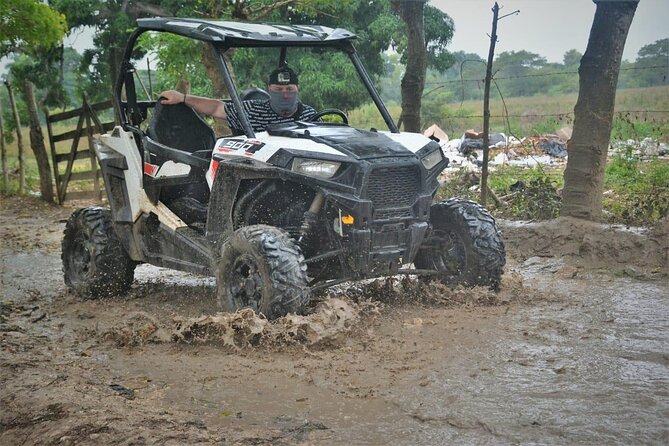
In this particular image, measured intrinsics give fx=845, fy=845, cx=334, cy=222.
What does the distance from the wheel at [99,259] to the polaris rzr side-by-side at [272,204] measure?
0.04ft

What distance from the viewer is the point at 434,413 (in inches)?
176

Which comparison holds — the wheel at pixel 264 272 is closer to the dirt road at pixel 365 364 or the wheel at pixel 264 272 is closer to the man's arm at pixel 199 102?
the dirt road at pixel 365 364

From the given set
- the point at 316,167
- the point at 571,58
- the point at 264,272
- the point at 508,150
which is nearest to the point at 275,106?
the point at 316,167

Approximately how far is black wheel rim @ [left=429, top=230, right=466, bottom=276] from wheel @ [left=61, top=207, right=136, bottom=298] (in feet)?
9.61

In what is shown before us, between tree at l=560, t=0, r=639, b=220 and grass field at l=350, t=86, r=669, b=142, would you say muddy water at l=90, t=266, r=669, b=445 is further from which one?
grass field at l=350, t=86, r=669, b=142

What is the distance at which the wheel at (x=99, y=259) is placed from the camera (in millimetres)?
7805

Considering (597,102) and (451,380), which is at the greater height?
(597,102)

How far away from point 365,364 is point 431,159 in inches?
71.4

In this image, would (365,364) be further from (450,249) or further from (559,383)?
(450,249)

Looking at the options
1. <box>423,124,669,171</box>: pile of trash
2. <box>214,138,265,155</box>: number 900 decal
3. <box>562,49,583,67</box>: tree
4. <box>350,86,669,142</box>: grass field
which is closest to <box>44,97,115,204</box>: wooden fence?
<box>350,86,669,142</box>: grass field

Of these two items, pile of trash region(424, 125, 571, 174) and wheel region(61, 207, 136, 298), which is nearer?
wheel region(61, 207, 136, 298)

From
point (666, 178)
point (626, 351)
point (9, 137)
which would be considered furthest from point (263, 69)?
point (626, 351)

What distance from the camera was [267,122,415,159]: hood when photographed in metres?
6.03

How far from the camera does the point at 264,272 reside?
5.81 metres
